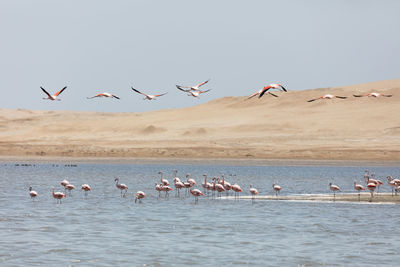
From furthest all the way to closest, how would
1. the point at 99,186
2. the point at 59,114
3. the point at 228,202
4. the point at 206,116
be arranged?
the point at 59,114 → the point at 206,116 → the point at 99,186 → the point at 228,202

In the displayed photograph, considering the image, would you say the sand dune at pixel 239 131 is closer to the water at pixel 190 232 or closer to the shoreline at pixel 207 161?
the shoreline at pixel 207 161

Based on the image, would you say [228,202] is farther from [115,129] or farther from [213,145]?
[115,129]

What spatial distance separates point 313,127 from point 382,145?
855 inches

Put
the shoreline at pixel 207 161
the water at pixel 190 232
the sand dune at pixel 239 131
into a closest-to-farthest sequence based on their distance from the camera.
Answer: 1. the water at pixel 190 232
2. the shoreline at pixel 207 161
3. the sand dune at pixel 239 131

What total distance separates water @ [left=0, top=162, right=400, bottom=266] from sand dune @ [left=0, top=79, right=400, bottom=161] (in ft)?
126

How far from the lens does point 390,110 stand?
106938 mm

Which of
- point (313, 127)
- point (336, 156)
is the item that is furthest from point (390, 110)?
point (336, 156)

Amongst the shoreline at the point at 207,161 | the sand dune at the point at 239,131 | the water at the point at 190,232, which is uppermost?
the sand dune at the point at 239,131

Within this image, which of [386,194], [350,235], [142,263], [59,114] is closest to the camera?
[142,263]

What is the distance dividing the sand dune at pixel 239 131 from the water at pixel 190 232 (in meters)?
38.4

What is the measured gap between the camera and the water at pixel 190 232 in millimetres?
18328

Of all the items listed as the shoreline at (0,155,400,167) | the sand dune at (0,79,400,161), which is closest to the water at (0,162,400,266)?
the shoreline at (0,155,400,167)

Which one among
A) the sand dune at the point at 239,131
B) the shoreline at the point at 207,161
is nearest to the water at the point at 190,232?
the shoreline at the point at 207,161

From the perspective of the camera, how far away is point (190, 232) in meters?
22.9
